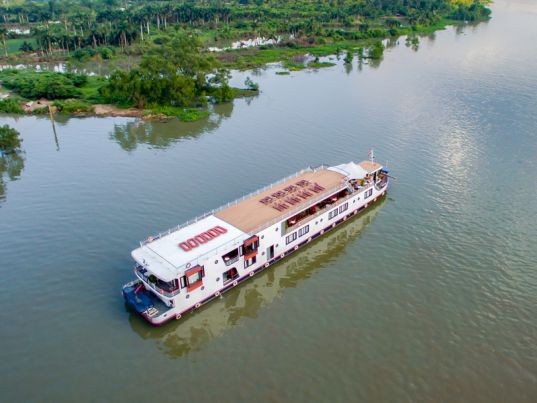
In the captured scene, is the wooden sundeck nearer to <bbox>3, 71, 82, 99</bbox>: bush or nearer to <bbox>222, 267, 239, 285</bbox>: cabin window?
<bbox>222, 267, 239, 285</bbox>: cabin window

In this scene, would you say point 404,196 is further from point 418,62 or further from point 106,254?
point 418,62

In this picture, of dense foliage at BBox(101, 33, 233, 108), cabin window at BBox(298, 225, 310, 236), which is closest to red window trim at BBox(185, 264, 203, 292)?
cabin window at BBox(298, 225, 310, 236)

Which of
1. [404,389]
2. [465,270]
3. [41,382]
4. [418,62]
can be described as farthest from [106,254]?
[418,62]

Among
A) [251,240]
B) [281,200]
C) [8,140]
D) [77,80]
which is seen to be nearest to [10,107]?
[77,80]

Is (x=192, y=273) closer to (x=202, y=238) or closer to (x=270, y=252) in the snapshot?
(x=202, y=238)

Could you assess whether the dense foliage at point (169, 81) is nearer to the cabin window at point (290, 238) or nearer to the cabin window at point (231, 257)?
the cabin window at point (290, 238)

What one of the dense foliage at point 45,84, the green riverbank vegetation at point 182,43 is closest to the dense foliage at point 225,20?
the green riverbank vegetation at point 182,43
